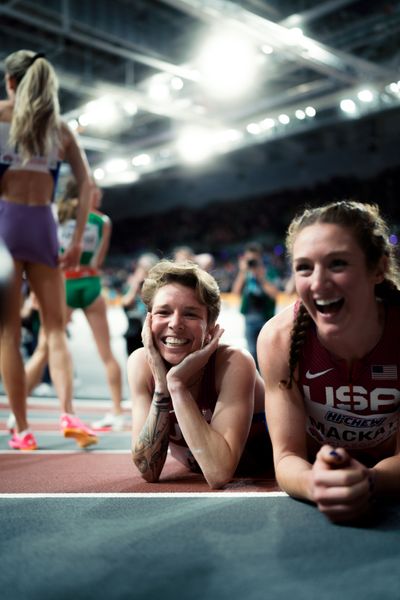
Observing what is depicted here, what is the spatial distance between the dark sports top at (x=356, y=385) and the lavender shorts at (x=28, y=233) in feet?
6.15

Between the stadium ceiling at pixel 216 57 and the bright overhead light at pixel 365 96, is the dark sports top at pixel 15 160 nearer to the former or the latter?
the stadium ceiling at pixel 216 57

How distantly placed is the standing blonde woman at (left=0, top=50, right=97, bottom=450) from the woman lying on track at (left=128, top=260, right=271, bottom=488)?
3.49ft

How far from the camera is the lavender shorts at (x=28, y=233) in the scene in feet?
10.7

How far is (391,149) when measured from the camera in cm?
1644

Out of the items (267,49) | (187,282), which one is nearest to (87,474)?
(187,282)

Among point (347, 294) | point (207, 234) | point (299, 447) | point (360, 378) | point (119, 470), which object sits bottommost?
point (119, 470)

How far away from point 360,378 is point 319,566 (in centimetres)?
67

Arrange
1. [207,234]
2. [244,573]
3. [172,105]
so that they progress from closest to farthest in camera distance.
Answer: [244,573] < [172,105] < [207,234]

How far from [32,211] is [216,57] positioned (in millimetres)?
7273

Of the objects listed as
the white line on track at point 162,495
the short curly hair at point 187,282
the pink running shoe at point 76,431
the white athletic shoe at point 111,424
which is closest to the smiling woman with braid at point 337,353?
the white line on track at point 162,495

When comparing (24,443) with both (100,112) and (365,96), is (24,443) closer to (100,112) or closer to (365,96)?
(365,96)

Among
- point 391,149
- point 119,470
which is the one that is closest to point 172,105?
point 391,149

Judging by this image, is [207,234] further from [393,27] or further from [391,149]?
[393,27]

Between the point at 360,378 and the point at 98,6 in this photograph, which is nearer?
the point at 360,378
